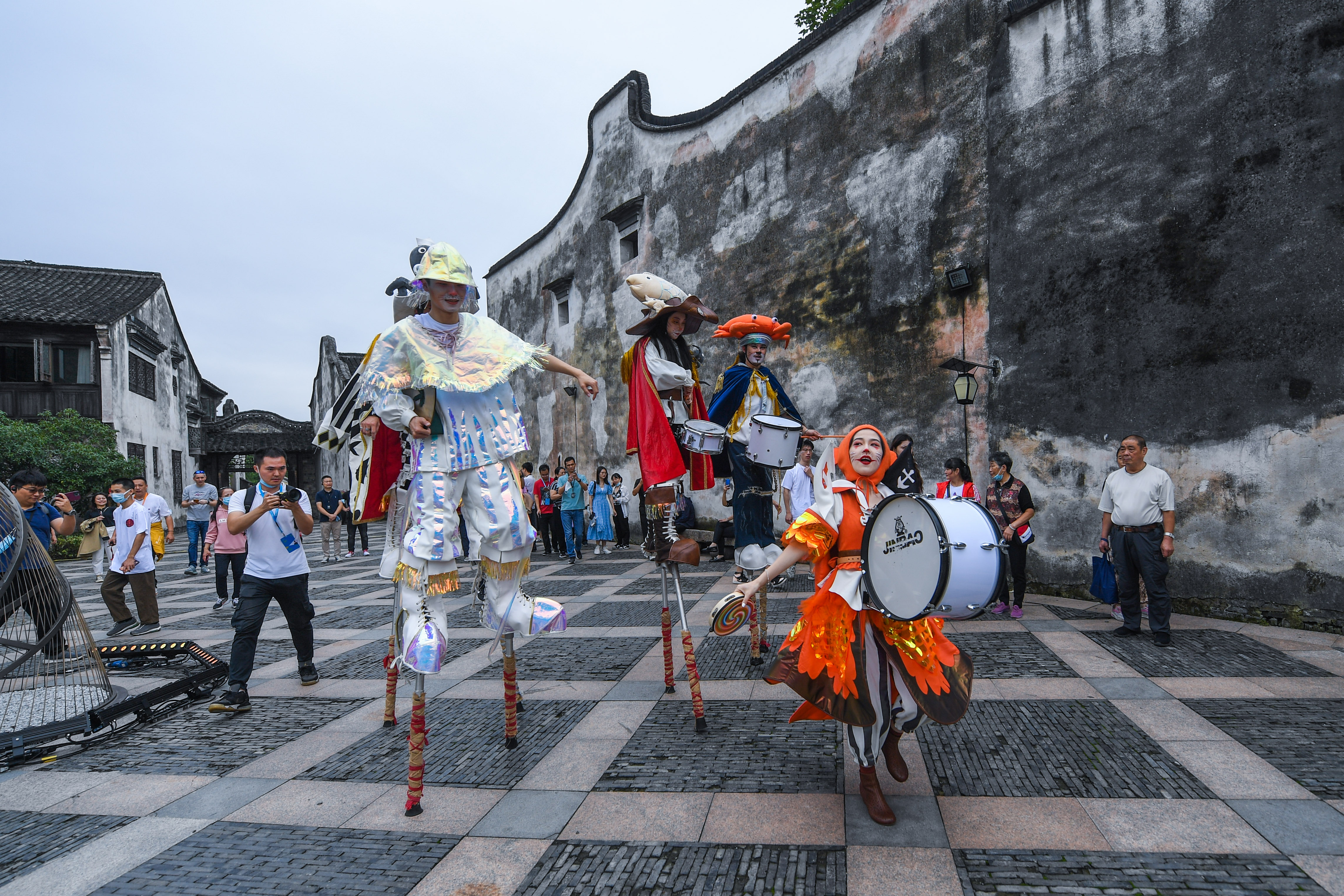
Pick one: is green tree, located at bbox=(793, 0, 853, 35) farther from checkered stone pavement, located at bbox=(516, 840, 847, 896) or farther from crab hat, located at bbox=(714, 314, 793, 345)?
checkered stone pavement, located at bbox=(516, 840, 847, 896)

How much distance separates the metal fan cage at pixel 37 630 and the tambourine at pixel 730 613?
3888 millimetres

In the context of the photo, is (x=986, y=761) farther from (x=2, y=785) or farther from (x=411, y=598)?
(x=2, y=785)

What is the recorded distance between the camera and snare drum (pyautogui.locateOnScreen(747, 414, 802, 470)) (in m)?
4.59

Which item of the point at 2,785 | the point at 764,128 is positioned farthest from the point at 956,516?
the point at 764,128

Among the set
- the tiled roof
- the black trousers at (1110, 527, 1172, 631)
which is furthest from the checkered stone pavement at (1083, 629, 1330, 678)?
the tiled roof

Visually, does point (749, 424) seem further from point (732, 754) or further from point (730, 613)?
point (732, 754)

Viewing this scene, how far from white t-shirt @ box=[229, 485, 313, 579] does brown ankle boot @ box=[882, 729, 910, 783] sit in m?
4.17

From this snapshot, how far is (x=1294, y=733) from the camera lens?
3.73 metres

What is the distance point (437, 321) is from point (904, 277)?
26.0 ft

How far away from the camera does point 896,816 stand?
2.96 metres

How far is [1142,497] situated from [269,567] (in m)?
6.87

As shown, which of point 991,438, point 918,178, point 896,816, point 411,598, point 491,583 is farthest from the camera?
point 918,178

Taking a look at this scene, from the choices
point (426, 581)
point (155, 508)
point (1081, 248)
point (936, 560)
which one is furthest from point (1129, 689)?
point (155, 508)

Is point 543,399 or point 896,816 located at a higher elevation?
point 543,399
